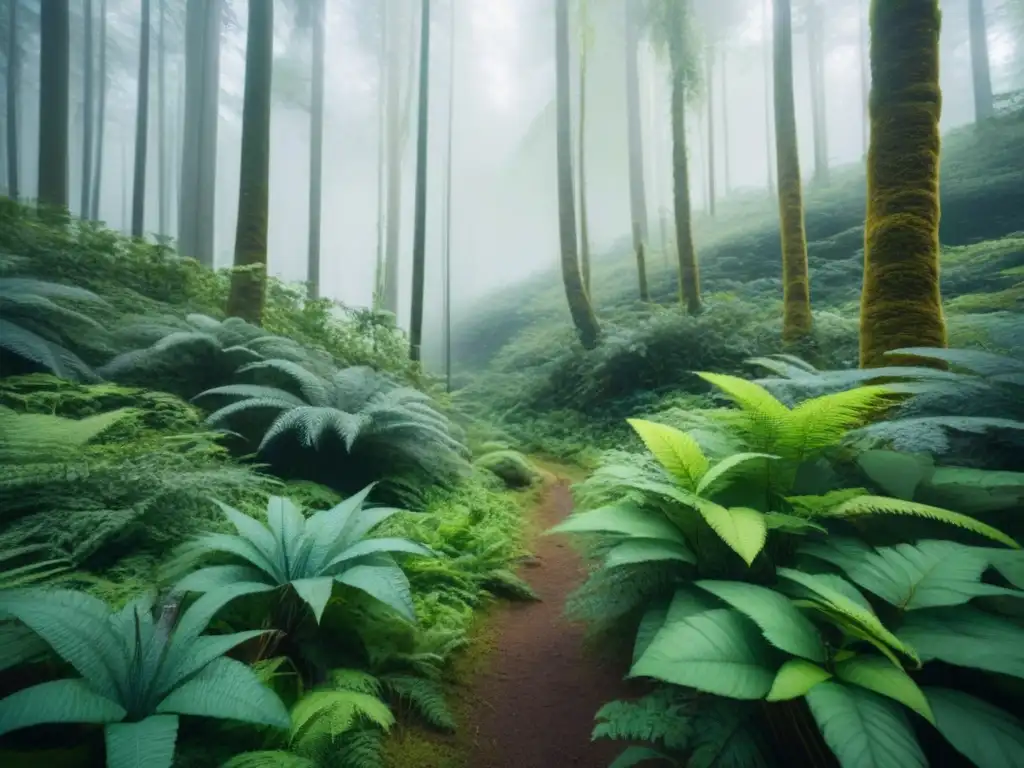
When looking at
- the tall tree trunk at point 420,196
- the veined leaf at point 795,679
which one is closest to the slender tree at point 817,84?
the tall tree trunk at point 420,196

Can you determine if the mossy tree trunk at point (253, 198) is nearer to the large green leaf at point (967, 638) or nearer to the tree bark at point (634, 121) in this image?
the large green leaf at point (967, 638)

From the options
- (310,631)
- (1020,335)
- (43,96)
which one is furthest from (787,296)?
(43,96)

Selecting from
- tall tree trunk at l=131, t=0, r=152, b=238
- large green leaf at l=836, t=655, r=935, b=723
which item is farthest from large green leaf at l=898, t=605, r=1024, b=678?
tall tree trunk at l=131, t=0, r=152, b=238

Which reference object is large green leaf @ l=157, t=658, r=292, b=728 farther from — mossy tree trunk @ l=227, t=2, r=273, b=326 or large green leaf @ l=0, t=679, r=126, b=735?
mossy tree trunk @ l=227, t=2, r=273, b=326

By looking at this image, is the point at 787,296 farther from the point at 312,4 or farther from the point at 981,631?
the point at 312,4

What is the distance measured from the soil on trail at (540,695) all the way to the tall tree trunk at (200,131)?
12.8 metres

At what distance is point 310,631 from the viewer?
7.23ft

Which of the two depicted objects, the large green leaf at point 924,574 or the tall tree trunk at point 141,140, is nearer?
the large green leaf at point 924,574

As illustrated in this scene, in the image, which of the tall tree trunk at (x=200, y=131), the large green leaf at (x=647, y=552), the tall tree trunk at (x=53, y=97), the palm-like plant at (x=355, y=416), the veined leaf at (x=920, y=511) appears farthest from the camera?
the tall tree trunk at (x=200, y=131)

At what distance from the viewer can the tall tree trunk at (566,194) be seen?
1164cm

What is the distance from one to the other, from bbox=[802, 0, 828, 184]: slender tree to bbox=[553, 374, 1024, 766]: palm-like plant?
25173 mm

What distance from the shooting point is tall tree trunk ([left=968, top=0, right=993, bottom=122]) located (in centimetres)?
1881

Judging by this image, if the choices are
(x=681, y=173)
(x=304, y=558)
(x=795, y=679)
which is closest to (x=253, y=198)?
(x=304, y=558)

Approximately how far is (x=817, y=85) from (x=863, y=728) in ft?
105
